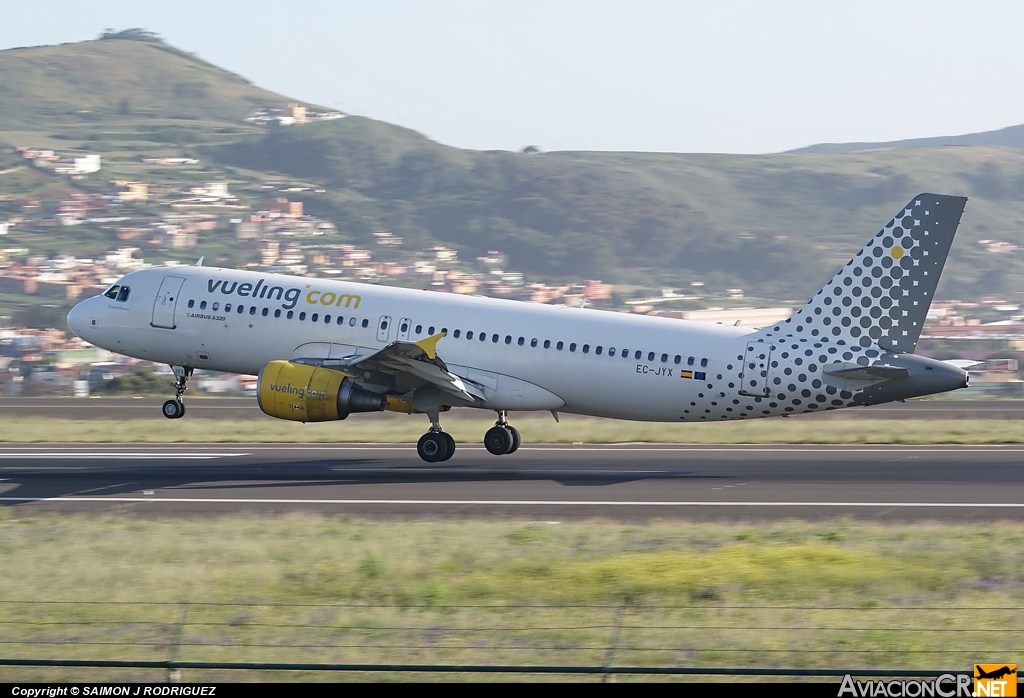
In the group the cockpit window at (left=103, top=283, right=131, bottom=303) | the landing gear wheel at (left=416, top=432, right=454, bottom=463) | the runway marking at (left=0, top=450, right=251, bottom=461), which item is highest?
the cockpit window at (left=103, top=283, right=131, bottom=303)

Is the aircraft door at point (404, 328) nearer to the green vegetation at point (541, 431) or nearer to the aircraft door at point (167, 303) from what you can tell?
the green vegetation at point (541, 431)

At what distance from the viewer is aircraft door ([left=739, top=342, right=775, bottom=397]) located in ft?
94.2

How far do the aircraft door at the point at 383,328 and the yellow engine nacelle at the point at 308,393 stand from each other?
2.49 meters

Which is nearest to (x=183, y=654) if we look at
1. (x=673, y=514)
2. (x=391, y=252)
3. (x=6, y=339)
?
(x=673, y=514)

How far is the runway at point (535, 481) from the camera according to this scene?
76.2ft

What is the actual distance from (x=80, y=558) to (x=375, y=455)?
15108 mm

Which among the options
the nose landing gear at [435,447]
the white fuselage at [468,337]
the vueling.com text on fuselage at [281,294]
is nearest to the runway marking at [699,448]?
the nose landing gear at [435,447]

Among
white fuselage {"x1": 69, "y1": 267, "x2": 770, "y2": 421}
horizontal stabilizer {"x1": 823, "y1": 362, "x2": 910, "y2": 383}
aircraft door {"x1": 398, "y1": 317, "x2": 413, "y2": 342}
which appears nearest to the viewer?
horizontal stabilizer {"x1": 823, "y1": 362, "x2": 910, "y2": 383}

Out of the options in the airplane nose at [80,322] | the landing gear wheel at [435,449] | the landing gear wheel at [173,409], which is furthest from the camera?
the airplane nose at [80,322]

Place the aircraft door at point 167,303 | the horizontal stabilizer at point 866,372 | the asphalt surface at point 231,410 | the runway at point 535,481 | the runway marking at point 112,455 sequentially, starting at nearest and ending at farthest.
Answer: the runway at point 535,481
the horizontal stabilizer at point 866,372
the runway marking at point 112,455
the aircraft door at point 167,303
the asphalt surface at point 231,410

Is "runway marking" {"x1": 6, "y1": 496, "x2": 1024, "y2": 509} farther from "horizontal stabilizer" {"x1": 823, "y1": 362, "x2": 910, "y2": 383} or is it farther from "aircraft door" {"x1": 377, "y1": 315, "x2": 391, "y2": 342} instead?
"aircraft door" {"x1": 377, "y1": 315, "x2": 391, "y2": 342}

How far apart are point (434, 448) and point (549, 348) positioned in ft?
12.2

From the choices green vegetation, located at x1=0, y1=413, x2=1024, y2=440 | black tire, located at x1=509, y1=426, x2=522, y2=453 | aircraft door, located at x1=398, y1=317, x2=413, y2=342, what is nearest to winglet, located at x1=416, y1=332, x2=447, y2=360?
aircraft door, located at x1=398, y1=317, x2=413, y2=342

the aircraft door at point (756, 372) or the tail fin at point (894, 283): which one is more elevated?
the tail fin at point (894, 283)
